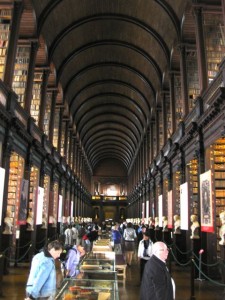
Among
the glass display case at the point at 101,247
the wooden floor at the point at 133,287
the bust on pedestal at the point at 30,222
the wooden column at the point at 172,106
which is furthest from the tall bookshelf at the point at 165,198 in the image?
the bust on pedestal at the point at 30,222

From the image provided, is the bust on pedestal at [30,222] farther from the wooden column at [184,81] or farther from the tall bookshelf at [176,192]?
the wooden column at [184,81]

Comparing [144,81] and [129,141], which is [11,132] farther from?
[129,141]

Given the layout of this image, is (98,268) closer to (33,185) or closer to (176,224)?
(176,224)

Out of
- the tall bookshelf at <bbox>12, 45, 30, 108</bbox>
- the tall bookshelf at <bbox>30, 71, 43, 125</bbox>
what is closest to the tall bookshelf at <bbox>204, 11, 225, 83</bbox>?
the tall bookshelf at <bbox>12, 45, 30, 108</bbox>

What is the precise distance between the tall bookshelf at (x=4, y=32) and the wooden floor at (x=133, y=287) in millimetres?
5833

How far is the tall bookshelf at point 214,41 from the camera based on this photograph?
11.0 m

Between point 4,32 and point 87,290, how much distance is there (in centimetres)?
946

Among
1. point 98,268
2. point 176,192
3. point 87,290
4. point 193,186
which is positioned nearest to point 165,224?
point 176,192

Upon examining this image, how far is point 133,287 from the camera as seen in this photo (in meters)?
8.21

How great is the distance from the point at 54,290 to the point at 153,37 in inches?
577

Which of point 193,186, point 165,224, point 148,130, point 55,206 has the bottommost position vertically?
point 165,224

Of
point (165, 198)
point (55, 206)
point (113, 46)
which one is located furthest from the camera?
point (113, 46)

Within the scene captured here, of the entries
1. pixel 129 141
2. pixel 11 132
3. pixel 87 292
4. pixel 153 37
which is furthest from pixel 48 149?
pixel 129 141

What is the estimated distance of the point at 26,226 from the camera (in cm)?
1215
